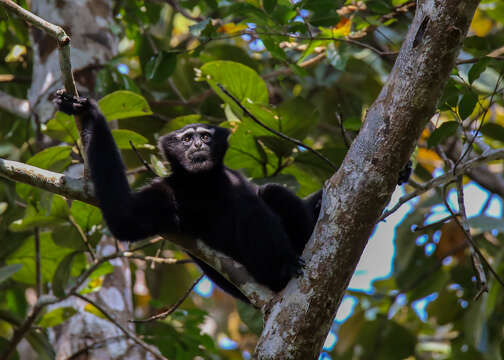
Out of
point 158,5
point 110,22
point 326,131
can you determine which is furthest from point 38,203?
point 326,131

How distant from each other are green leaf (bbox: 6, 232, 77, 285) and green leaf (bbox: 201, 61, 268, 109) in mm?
2341

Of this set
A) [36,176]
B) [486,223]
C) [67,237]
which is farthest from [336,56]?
[36,176]

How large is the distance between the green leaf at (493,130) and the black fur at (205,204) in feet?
7.00

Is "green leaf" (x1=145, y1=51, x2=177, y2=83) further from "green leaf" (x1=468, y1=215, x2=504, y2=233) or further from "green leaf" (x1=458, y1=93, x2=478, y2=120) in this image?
"green leaf" (x1=468, y1=215, x2=504, y2=233)

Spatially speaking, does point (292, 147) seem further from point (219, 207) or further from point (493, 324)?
point (493, 324)

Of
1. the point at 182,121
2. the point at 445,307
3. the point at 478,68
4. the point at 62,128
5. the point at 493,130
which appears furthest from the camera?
the point at 445,307

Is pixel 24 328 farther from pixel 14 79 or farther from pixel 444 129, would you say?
pixel 444 129

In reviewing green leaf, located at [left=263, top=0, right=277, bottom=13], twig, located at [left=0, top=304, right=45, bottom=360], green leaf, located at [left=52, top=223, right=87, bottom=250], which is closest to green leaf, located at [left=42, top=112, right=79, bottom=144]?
green leaf, located at [left=52, top=223, right=87, bottom=250]

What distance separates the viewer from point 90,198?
4.20 metres

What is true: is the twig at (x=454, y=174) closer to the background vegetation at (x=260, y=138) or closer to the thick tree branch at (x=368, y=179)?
the background vegetation at (x=260, y=138)

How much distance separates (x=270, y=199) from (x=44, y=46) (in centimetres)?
311

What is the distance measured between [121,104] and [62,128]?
54 centimetres

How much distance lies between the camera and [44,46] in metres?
6.44

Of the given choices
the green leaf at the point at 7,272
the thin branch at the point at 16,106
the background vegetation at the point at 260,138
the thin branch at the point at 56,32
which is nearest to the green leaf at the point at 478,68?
the background vegetation at the point at 260,138
